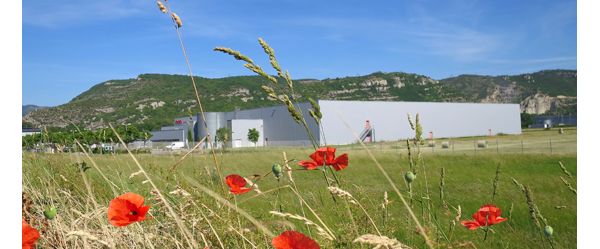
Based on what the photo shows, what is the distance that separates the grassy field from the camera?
1409mm

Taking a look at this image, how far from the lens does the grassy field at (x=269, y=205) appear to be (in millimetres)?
1409

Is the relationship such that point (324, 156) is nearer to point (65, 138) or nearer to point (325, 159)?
point (325, 159)

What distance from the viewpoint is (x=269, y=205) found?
4.35 meters

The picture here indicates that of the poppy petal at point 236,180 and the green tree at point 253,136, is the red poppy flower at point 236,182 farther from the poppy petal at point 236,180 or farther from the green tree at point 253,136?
the green tree at point 253,136

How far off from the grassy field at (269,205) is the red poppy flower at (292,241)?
7.8 inches

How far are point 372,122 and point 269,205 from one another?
47456mm

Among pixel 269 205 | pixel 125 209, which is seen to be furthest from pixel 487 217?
pixel 269 205

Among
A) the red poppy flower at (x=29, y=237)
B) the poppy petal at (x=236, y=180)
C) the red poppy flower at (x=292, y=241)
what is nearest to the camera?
the red poppy flower at (x=292, y=241)

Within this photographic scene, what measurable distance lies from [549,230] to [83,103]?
8503mm

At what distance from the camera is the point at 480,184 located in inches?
366

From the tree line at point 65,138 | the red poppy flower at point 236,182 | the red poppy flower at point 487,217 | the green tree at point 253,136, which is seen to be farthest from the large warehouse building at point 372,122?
the red poppy flower at point 236,182

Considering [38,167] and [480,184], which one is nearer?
[38,167]
